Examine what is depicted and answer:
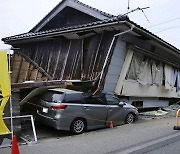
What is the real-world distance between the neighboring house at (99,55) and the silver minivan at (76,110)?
4.94 feet

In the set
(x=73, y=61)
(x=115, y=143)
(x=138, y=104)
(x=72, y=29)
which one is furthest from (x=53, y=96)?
(x=138, y=104)

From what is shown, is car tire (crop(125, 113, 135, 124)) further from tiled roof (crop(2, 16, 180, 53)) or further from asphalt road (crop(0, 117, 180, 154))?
tiled roof (crop(2, 16, 180, 53))

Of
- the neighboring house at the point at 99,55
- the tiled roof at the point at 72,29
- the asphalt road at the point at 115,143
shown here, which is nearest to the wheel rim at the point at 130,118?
the neighboring house at the point at 99,55

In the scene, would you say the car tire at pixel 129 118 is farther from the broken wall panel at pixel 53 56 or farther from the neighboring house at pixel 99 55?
the broken wall panel at pixel 53 56

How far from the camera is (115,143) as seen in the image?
8.57 meters

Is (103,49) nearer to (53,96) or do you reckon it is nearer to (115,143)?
(53,96)

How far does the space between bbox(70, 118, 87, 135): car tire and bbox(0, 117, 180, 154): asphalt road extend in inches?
11.4

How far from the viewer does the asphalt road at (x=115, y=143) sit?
7656mm

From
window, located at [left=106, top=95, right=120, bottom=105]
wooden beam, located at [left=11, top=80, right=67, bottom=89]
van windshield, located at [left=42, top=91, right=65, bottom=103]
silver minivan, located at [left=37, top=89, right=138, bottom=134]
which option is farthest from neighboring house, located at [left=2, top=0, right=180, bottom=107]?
van windshield, located at [left=42, top=91, right=65, bottom=103]

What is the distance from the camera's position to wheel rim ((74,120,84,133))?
10.5 meters

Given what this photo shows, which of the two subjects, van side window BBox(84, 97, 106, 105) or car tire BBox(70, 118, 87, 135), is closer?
car tire BBox(70, 118, 87, 135)

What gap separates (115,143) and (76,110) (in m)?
2.48

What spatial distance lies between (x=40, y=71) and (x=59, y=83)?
3.57 metres

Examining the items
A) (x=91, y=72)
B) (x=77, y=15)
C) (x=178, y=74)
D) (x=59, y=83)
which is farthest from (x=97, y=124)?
(x=178, y=74)
